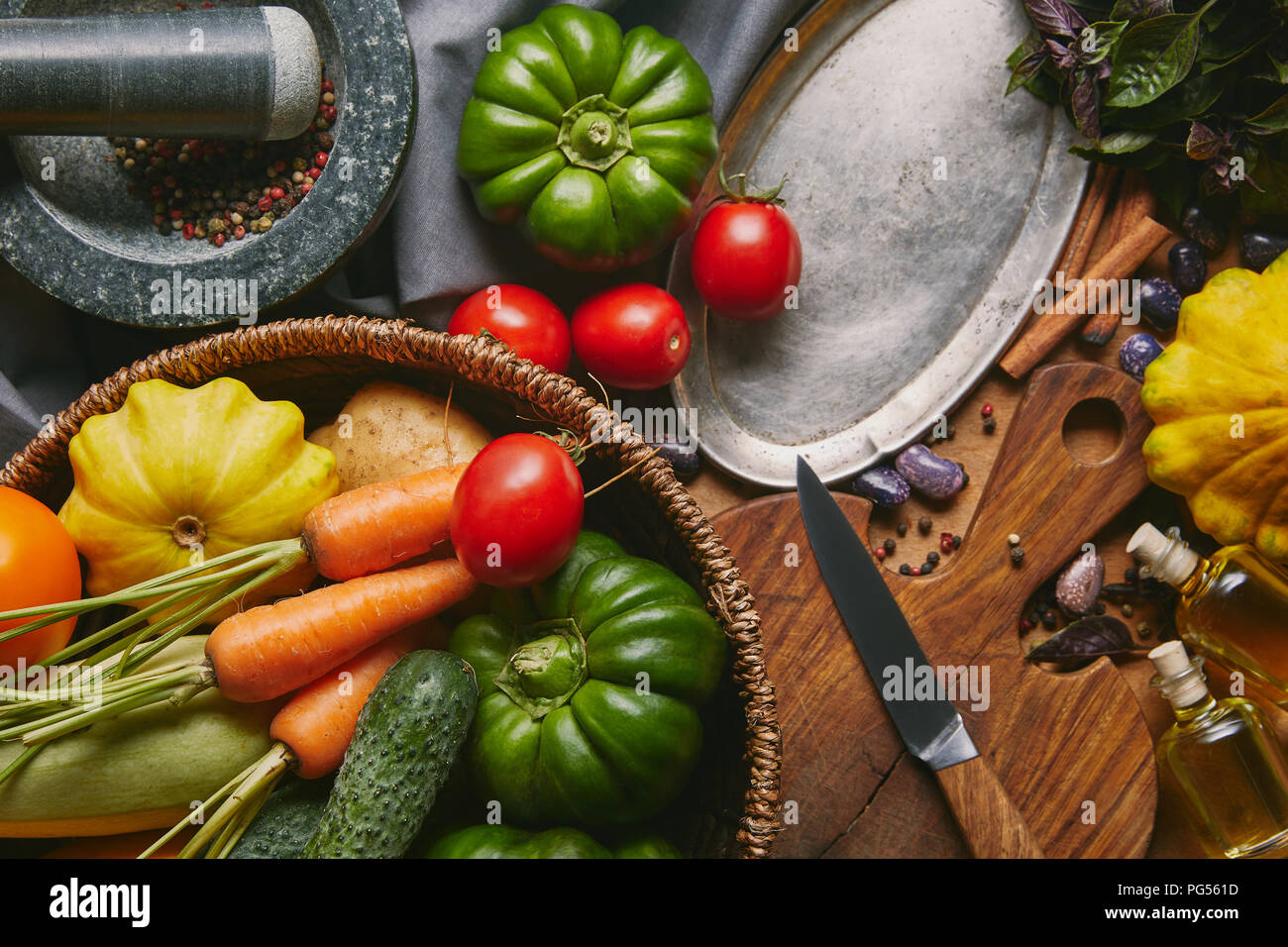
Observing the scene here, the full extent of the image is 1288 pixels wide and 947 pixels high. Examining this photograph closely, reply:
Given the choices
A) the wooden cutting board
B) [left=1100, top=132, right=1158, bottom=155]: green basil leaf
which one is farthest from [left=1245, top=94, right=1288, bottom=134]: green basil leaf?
the wooden cutting board

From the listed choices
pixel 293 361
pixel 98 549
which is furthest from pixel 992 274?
→ pixel 98 549

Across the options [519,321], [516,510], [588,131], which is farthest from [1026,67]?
[516,510]

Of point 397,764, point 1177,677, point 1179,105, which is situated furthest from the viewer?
point 1179,105

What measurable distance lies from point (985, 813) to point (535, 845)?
0.65 metres

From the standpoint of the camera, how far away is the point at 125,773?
1.07 m

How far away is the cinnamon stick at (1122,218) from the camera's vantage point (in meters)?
1.42

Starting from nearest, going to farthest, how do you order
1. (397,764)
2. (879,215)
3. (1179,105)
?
(397,764)
(1179,105)
(879,215)

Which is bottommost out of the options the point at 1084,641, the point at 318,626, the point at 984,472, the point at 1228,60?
the point at 1084,641

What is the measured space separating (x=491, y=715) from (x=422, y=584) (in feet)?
0.64

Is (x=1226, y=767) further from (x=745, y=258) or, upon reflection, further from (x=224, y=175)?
(x=224, y=175)

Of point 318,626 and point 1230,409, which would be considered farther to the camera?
point 1230,409

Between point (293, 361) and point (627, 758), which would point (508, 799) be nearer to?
point (627, 758)

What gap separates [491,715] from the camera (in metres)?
1.09

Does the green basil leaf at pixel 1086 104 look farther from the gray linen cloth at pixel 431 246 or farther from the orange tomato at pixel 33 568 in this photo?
the orange tomato at pixel 33 568
